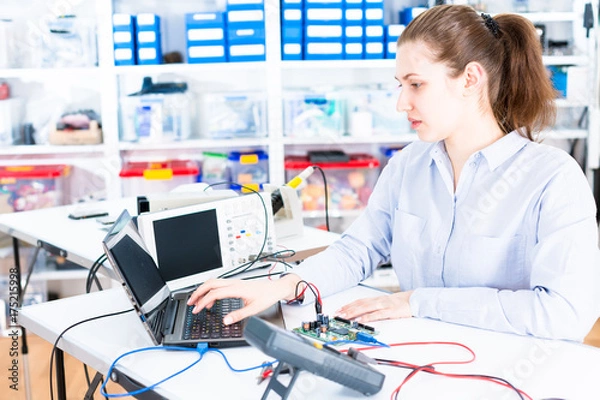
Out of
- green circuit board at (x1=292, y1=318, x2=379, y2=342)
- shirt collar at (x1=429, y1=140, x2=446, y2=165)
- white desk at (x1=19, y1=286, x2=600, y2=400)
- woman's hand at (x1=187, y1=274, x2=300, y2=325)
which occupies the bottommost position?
white desk at (x1=19, y1=286, x2=600, y2=400)

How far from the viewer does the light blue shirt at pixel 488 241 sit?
1261mm

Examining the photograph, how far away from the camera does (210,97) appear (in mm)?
3357

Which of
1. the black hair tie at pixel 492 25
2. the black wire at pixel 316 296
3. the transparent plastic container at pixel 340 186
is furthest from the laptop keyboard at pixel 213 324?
the transparent plastic container at pixel 340 186

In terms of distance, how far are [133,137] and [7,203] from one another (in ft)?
2.15

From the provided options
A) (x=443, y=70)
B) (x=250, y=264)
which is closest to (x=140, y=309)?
(x=250, y=264)

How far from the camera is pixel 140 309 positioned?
4.08ft

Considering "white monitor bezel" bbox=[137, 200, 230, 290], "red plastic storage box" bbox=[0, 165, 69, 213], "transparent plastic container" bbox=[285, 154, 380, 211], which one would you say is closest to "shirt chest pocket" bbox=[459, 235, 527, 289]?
"white monitor bezel" bbox=[137, 200, 230, 290]

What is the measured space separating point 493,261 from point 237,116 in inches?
85.6

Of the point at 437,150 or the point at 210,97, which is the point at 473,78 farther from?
the point at 210,97

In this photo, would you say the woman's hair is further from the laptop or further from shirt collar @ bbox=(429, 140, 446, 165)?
the laptop

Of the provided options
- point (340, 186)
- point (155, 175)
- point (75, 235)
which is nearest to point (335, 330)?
point (75, 235)

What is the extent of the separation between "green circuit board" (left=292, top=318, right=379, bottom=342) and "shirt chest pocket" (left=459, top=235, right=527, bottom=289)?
28 centimetres

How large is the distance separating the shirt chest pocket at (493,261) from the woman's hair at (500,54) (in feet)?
0.82

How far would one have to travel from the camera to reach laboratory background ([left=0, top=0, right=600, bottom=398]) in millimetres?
3266
